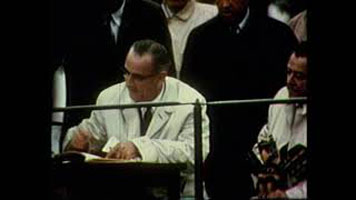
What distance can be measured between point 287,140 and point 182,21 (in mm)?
1334

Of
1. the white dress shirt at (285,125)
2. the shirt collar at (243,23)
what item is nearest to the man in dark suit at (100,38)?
the shirt collar at (243,23)

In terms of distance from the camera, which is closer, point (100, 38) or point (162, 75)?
point (162, 75)

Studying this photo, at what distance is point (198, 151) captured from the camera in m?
8.24

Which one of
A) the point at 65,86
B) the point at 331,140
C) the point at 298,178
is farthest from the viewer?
the point at 65,86

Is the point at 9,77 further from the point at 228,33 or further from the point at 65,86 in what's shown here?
the point at 228,33

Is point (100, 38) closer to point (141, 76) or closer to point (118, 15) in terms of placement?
point (118, 15)

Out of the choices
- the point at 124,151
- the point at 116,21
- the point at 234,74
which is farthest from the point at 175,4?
the point at 124,151

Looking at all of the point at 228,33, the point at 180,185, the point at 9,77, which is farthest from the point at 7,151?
the point at 228,33

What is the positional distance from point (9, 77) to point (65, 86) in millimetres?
564

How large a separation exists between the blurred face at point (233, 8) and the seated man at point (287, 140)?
1.90 feet

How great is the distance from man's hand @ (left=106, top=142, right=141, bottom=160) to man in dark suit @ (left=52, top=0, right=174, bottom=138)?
0.39m

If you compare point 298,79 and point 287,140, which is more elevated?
point 298,79

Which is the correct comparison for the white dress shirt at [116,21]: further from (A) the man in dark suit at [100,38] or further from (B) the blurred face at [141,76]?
(B) the blurred face at [141,76]

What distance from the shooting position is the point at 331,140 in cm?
763
